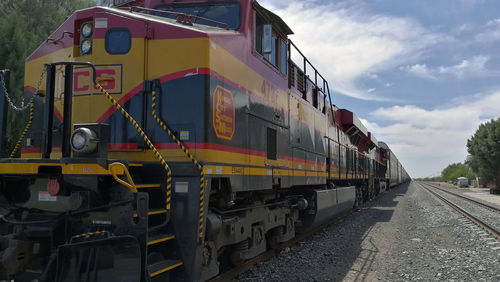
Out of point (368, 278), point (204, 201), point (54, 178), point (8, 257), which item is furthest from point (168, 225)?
point (368, 278)

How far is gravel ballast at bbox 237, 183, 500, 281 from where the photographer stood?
550 centimetres

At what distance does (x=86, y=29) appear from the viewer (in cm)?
436

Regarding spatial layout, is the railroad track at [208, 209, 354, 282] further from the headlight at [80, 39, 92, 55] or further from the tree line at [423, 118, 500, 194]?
the tree line at [423, 118, 500, 194]

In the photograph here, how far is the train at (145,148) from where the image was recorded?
335 cm

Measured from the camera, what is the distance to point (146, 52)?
4.21 meters

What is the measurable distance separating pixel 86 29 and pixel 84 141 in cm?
171

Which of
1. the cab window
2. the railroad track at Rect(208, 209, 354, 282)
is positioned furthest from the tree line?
the cab window

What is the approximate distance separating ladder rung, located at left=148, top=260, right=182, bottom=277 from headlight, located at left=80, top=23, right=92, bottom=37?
8.59 feet

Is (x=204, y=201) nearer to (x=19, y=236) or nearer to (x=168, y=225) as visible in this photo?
(x=168, y=225)

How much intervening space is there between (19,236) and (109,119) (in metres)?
1.42

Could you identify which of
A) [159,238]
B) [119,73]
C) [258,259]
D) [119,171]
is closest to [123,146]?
[119,73]

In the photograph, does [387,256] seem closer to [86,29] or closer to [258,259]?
[258,259]

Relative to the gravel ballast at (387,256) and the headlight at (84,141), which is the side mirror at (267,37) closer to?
the headlight at (84,141)

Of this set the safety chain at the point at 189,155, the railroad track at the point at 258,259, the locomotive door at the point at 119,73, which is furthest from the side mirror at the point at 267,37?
the railroad track at the point at 258,259
